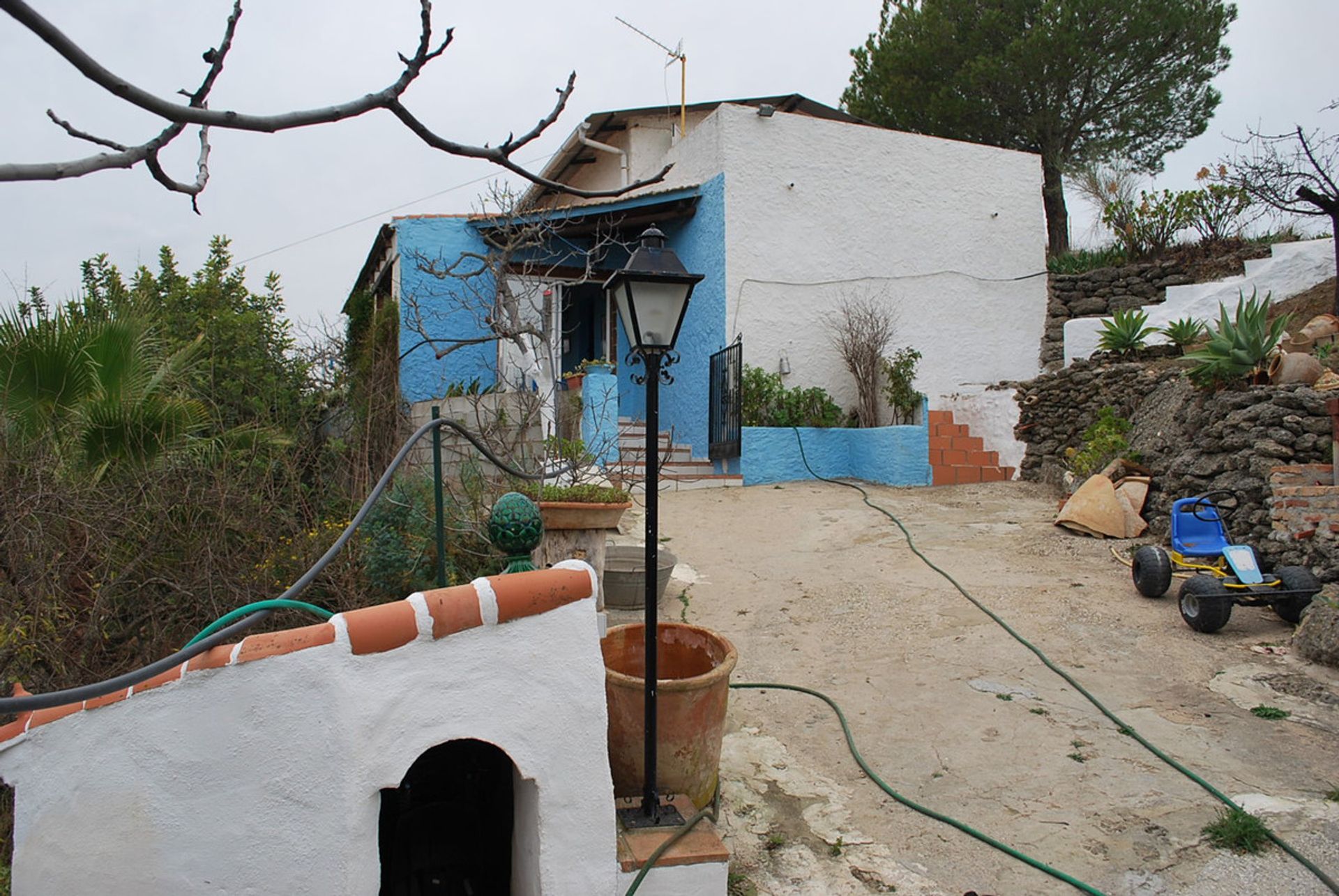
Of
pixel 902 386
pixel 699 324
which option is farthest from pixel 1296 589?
pixel 699 324

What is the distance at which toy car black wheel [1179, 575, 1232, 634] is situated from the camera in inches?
195

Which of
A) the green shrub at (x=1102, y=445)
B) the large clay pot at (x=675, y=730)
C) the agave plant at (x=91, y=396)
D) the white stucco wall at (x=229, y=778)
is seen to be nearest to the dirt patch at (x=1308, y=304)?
the green shrub at (x=1102, y=445)

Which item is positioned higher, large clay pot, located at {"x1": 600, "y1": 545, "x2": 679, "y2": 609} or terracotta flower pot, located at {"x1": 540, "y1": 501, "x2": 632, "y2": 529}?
terracotta flower pot, located at {"x1": 540, "y1": 501, "x2": 632, "y2": 529}

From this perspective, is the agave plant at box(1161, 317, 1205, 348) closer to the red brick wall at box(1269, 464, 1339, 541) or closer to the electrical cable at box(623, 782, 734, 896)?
the red brick wall at box(1269, 464, 1339, 541)

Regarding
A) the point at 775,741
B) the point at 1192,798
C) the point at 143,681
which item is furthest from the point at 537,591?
the point at 1192,798

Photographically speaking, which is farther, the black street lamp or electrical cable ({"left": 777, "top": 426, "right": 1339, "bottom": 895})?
the black street lamp

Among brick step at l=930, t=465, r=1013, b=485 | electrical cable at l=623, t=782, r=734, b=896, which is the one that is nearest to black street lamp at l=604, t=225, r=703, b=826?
electrical cable at l=623, t=782, r=734, b=896

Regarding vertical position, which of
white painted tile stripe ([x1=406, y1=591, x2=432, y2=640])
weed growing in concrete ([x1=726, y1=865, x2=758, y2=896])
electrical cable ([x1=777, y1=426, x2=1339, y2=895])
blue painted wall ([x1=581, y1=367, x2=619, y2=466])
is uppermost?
blue painted wall ([x1=581, y1=367, x2=619, y2=466])

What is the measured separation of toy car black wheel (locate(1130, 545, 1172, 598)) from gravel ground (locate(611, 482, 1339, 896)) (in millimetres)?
106

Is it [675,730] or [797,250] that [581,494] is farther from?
[797,250]

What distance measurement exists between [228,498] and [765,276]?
8.17 meters

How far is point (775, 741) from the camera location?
3.98 m

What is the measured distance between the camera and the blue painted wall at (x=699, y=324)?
1093 cm

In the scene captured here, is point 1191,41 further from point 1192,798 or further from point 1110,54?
point 1192,798
